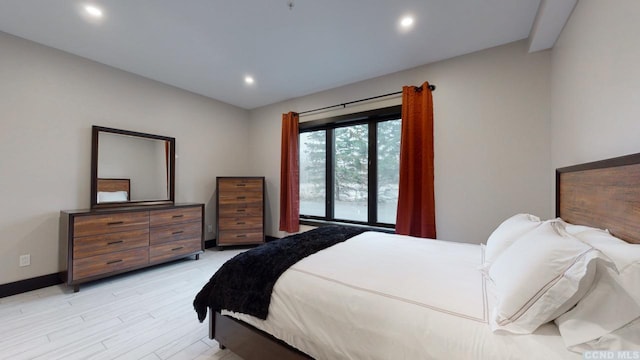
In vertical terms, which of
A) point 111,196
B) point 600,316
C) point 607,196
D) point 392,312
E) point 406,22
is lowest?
point 392,312

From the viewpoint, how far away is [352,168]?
3.81 m

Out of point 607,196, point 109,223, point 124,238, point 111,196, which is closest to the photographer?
point 607,196

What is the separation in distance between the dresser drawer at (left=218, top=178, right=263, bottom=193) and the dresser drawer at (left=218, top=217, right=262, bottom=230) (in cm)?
49

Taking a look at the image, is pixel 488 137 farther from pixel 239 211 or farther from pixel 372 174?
pixel 239 211

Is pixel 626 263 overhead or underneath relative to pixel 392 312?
overhead

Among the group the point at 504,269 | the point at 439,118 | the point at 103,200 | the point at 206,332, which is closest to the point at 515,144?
the point at 439,118

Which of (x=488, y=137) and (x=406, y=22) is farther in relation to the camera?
(x=488, y=137)

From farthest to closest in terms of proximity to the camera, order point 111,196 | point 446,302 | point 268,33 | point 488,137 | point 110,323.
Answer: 1. point 111,196
2. point 488,137
3. point 268,33
4. point 110,323
5. point 446,302

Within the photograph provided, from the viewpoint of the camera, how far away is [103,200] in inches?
121

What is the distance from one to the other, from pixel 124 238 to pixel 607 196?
4.25 meters

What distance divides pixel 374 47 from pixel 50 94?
3.68 metres

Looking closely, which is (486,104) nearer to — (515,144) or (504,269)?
(515,144)

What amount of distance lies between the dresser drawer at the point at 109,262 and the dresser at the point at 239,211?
1.15 metres

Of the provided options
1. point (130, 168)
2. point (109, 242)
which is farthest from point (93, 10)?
point (109, 242)
